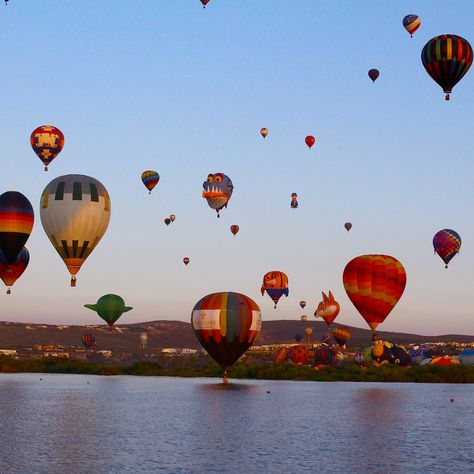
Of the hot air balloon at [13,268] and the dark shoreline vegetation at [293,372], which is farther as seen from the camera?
the dark shoreline vegetation at [293,372]

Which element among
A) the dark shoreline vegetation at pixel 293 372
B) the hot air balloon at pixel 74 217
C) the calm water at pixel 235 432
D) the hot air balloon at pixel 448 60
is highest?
the hot air balloon at pixel 448 60

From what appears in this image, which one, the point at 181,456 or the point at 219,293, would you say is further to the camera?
the point at 219,293

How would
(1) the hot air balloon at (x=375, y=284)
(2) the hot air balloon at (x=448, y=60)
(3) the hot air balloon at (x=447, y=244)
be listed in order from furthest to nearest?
(3) the hot air balloon at (x=447, y=244) < (1) the hot air balloon at (x=375, y=284) < (2) the hot air balloon at (x=448, y=60)

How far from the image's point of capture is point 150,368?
346 feet

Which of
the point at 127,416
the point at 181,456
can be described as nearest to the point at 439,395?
the point at 127,416

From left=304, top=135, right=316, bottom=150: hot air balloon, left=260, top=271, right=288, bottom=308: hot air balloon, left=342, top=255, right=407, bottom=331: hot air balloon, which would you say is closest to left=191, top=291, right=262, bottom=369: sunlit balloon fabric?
left=342, top=255, right=407, bottom=331: hot air balloon

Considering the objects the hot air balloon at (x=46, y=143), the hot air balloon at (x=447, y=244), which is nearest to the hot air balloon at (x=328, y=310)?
the hot air balloon at (x=447, y=244)

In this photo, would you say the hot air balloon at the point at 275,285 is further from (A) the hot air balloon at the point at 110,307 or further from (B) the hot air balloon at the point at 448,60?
(B) the hot air balloon at the point at 448,60

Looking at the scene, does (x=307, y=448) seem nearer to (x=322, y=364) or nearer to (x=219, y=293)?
(x=219, y=293)

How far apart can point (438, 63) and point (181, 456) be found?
36284 mm

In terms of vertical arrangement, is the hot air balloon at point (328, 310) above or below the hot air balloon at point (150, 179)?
below

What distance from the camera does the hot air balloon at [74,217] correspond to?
60.4m

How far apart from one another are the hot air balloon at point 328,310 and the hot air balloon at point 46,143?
148 ft

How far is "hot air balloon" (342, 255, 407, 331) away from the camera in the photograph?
69.2 metres
